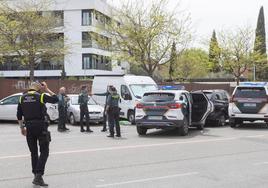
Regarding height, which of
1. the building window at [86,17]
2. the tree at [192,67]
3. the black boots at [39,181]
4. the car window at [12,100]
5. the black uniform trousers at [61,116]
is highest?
the building window at [86,17]

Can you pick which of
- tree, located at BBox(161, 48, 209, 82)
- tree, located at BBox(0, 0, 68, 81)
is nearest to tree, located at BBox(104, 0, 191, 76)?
tree, located at BBox(0, 0, 68, 81)

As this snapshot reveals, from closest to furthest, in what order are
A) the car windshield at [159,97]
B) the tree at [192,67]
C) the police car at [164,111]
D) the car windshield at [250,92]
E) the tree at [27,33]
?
the police car at [164,111] → the car windshield at [159,97] → the car windshield at [250,92] → the tree at [27,33] → the tree at [192,67]

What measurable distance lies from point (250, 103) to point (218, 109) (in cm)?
207

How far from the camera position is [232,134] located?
17875mm

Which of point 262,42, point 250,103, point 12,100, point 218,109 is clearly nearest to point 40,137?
point 250,103

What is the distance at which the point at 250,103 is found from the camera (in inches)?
785

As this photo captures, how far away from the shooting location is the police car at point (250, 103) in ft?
65.0

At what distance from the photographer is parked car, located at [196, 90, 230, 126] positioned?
841 inches

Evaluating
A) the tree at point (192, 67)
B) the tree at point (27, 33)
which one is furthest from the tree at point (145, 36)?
the tree at point (192, 67)

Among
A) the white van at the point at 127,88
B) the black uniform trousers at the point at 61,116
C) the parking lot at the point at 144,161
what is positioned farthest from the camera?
the white van at the point at 127,88

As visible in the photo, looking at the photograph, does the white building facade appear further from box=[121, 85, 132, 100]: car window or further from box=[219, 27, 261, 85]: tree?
box=[121, 85, 132, 100]: car window

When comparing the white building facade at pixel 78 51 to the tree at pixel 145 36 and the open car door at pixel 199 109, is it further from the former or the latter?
the open car door at pixel 199 109

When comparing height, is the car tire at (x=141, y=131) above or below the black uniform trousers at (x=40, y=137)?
below

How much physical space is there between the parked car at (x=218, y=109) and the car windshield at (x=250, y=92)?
1452 mm
